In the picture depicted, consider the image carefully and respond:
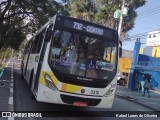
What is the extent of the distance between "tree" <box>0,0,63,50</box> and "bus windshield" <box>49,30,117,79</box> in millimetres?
19685

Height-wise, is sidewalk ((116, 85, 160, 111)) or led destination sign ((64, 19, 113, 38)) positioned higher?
led destination sign ((64, 19, 113, 38))

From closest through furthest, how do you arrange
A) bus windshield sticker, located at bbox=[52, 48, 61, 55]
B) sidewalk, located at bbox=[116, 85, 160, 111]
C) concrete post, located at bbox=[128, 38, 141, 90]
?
bus windshield sticker, located at bbox=[52, 48, 61, 55]
sidewalk, located at bbox=[116, 85, 160, 111]
concrete post, located at bbox=[128, 38, 141, 90]

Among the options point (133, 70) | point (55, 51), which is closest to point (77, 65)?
point (55, 51)

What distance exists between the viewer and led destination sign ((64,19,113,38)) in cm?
992

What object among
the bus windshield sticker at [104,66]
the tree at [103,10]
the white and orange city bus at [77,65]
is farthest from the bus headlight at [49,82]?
the tree at [103,10]

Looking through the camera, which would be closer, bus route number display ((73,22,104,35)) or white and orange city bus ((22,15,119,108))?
white and orange city bus ((22,15,119,108))

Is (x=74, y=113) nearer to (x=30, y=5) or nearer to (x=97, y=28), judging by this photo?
(x=97, y=28)

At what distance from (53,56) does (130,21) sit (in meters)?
35.5

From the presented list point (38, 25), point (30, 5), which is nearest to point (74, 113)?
point (30, 5)

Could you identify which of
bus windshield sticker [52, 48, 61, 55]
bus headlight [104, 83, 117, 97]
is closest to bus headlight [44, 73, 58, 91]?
bus windshield sticker [52, 48, 61, 55]

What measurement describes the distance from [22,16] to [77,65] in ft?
80.9

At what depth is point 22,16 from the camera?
108 feet

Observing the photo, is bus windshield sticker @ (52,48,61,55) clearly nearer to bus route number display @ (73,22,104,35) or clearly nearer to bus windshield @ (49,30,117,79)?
bus windshield @ (49,30,117,79)

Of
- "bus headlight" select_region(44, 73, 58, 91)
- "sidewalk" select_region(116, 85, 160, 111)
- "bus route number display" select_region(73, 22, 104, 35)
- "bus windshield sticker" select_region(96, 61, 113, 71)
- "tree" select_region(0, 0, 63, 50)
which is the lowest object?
"sidewalk" select_region(116, 85, 160, 111)
